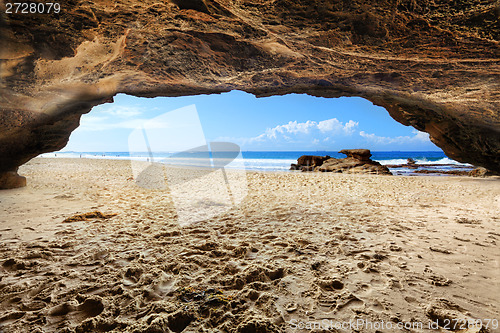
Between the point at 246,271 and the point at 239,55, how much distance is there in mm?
3943

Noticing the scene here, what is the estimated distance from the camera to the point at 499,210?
4.75 meters

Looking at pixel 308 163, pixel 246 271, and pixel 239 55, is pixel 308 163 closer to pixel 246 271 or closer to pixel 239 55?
pixel 239 55

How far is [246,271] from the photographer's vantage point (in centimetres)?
245

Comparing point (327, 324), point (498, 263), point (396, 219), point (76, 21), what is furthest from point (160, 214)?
point (498, 263)

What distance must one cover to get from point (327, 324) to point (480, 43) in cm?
420

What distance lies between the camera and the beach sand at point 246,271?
1.77 meters

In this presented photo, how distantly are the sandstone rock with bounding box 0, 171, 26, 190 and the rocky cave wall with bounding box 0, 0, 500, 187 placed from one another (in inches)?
7.9

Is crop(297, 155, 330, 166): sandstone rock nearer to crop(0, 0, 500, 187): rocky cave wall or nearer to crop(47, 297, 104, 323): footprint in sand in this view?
crop(0, 0, 500, 187): rocky cave wall

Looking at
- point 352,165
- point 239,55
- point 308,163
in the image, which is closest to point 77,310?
point 239,55

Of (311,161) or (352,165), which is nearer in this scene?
(352,165)

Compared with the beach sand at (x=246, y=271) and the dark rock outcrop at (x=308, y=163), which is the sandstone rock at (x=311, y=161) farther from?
the beach sand at (x=246, y=271)

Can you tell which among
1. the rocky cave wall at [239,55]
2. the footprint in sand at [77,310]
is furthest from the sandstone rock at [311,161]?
the footprint in sand at [77,310]

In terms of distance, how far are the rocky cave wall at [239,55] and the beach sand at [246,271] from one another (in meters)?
2.61

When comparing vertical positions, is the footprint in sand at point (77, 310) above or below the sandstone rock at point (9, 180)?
below
